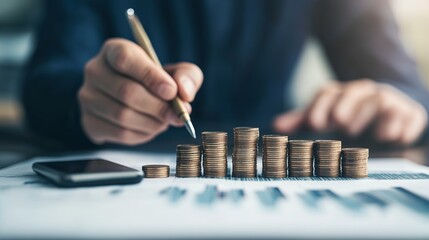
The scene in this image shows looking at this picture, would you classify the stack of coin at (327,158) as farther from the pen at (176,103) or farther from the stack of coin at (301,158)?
the pen at (176,103)

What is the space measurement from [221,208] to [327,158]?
236 mm

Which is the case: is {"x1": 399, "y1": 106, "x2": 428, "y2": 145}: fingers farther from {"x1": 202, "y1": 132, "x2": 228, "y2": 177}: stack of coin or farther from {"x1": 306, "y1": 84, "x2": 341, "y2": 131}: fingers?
{"x1": 202, "y1": 132, "x2": 228, "y2": 177}: stack of coin

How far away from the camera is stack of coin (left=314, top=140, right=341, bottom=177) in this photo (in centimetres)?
61

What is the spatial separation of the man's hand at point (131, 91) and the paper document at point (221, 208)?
15cm

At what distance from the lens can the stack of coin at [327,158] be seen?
613 millimetres

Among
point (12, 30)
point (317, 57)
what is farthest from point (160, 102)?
point (317, 57)

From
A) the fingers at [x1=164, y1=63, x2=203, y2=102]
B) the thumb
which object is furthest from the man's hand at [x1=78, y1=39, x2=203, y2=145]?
the thumb

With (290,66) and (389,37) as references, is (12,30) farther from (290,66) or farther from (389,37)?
(389,37)

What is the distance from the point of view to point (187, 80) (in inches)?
27.0

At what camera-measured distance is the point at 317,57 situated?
116 inches

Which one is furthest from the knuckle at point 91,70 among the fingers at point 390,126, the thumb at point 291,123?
the fingers at point 390,126

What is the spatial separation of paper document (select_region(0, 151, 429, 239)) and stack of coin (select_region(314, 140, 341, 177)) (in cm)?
2

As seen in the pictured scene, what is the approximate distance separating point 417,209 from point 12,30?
101 inches

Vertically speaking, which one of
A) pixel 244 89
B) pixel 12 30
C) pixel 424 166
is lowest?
pixel 424 166
